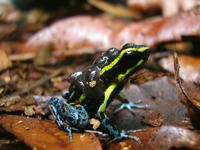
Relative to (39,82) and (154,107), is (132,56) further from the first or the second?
(39,82)

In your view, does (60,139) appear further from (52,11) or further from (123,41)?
(52,11)

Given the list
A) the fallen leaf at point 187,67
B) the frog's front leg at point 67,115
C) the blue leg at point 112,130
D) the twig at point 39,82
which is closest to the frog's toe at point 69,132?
the frog's front leg at point 67,115

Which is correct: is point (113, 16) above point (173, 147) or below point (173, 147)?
above

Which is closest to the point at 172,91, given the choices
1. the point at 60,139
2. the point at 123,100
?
the point at 123,100

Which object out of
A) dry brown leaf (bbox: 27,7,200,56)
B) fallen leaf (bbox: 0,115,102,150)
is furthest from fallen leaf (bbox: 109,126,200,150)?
dry brown leaf (bbox: 27,7,200,56)

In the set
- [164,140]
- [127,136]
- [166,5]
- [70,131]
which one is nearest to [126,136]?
[127,136]

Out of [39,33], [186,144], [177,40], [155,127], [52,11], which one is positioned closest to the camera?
[186,144]

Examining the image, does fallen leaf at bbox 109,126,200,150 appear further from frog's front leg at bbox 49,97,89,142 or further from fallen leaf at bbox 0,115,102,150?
frog's front leg at bbox 49,97,89,142
